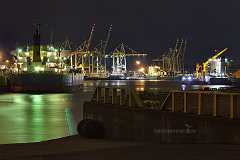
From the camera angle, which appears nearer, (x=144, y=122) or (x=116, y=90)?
(x=144, y=122)

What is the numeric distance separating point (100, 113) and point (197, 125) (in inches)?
375

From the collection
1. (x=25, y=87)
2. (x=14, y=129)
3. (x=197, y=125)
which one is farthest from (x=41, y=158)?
(x=25, y=87)

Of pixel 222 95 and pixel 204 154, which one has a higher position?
pixel 222 95

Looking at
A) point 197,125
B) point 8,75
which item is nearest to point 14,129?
point 197,125

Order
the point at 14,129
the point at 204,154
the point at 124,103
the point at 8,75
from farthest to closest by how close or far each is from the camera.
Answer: the point at 8,75 < the point at 14,129 < the point at 124,103 < the point at 204,154

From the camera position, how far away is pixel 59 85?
11269 cm

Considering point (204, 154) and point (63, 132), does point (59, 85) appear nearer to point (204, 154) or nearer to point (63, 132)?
point (63, 132)

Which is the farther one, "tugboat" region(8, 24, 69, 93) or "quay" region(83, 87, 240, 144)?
"tugboat" region(8, 24, 69, 93)

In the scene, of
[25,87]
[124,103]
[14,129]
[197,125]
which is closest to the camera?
[197,125]

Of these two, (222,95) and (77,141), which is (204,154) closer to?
(222,95)

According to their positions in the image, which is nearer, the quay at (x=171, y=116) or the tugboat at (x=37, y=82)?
the quay at (x=171, y=116)

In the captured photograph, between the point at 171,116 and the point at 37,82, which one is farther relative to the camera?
the point at 37,82

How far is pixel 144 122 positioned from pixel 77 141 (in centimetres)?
294

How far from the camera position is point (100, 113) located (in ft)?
84.8
